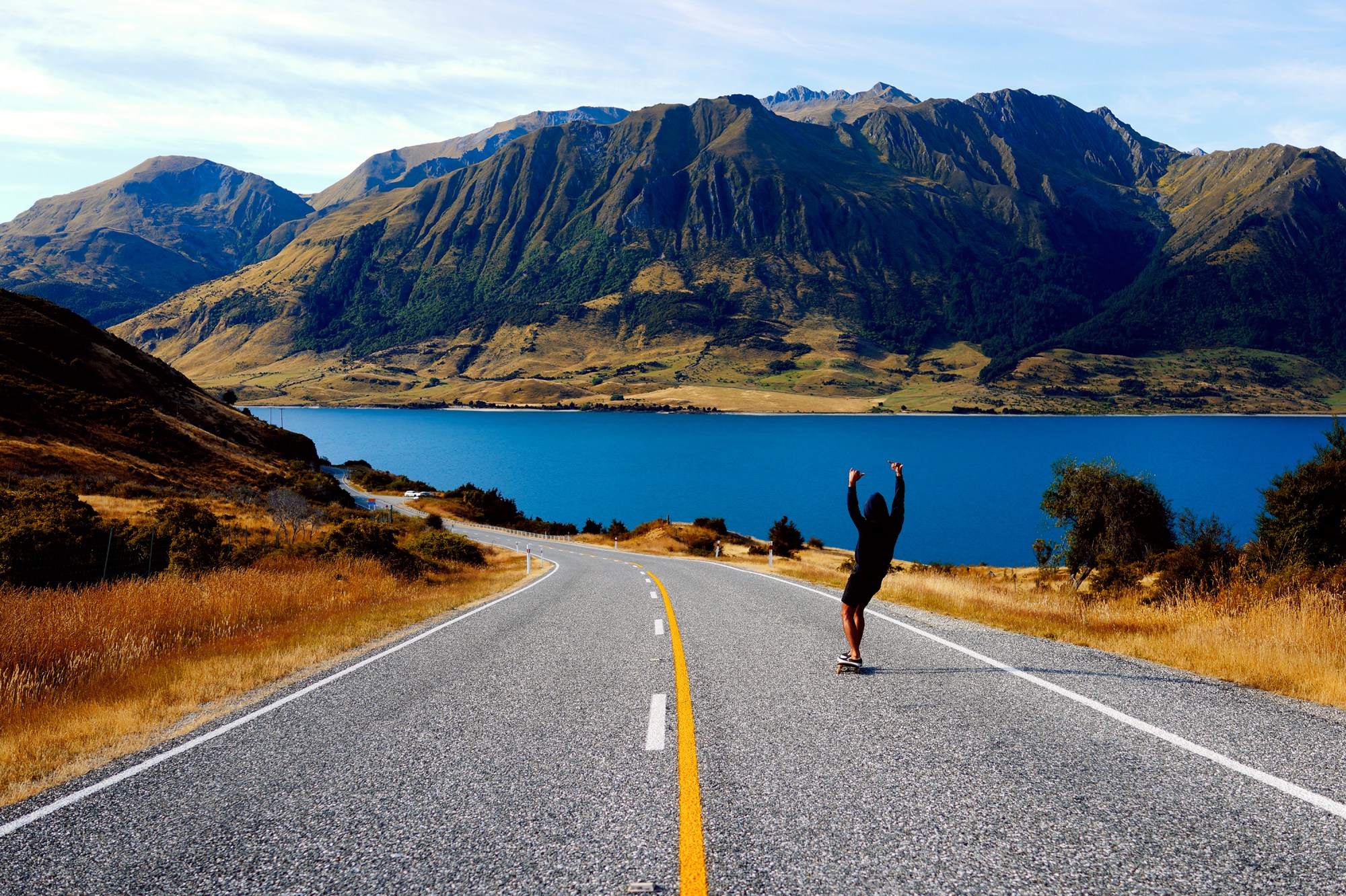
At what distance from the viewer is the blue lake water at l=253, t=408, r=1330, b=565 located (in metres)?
86.4

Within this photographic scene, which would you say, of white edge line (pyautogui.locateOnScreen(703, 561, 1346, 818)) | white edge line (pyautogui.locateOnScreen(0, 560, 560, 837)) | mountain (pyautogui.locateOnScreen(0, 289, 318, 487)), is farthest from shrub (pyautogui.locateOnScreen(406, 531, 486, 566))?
white edge line (pyautogui.locateOnScreen(703, 561, 1346, 818))

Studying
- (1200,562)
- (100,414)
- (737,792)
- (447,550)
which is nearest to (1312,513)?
(1200,562)

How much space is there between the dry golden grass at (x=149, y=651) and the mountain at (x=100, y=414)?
2346 centimetres

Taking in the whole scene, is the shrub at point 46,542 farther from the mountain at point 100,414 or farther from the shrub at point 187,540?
the mountain at point 100,414

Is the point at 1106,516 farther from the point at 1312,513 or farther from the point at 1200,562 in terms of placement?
the point at 1200,562

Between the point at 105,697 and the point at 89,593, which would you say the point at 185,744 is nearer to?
the point at 105,697

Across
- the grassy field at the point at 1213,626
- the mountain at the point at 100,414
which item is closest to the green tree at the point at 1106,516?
the grassy field at the point at 1213,626

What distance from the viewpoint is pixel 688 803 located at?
15.4 feet

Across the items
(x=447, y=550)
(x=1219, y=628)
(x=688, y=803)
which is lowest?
(x=447, y=550)

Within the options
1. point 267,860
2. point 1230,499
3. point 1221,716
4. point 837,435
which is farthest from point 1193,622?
point 837,435

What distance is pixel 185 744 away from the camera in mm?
6219

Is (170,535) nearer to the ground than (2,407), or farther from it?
nearer to the ground

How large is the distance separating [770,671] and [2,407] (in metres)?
43.8

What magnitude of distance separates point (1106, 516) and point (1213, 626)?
29912mm
